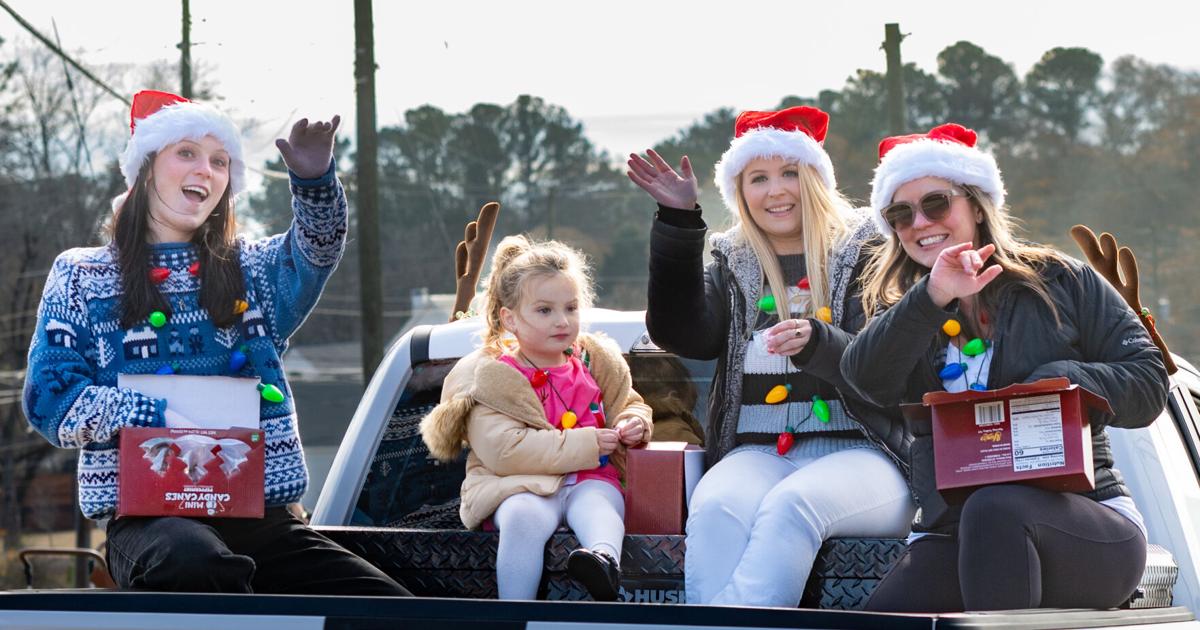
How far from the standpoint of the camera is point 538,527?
3.86m

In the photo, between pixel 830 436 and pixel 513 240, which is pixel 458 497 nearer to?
pixel 513 240

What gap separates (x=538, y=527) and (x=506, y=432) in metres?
0.33

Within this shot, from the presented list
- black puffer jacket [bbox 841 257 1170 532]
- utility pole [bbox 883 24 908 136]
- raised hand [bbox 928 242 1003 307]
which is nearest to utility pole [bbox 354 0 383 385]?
utility pole [bbox 883 24 908 136]

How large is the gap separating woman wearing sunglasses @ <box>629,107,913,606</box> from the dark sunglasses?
1.12 ft

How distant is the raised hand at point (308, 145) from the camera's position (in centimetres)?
377

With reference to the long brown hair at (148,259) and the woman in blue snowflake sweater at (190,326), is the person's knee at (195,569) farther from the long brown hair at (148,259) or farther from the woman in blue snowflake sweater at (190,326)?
the long brown hair at (148,259)

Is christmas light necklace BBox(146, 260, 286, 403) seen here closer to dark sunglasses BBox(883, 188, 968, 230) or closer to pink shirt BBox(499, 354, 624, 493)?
pink shirt BBox(499, 354, 624, 493)

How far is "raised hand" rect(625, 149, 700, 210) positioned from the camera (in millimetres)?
3982

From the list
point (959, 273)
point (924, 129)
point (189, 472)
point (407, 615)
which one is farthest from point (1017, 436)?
point (924, 129)

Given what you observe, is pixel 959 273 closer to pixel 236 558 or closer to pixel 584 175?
pixel 236 558

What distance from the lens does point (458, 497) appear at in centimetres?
460

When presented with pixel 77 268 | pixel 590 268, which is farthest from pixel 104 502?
pixel 590 268

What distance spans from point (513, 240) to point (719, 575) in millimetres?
1317

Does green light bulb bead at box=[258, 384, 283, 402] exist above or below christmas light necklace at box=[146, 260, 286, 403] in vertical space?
below
